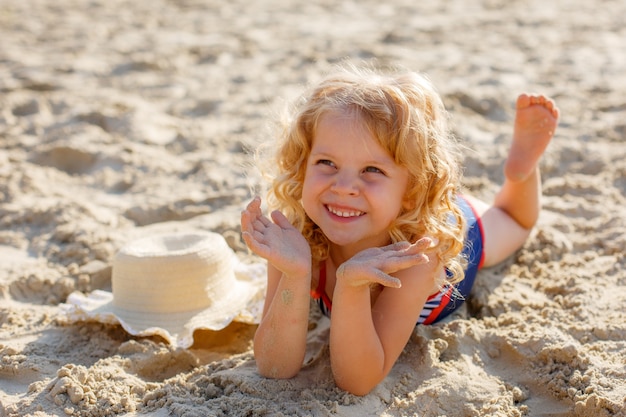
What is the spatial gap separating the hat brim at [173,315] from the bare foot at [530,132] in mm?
1181

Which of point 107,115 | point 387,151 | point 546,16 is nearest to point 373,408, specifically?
point 387,151

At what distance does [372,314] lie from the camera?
2.24m

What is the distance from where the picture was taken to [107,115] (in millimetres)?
4531

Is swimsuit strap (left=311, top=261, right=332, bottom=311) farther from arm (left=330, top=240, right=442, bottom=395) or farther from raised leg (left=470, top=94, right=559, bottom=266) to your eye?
raised leg (left=470, top=94, right=559, bottom=266)

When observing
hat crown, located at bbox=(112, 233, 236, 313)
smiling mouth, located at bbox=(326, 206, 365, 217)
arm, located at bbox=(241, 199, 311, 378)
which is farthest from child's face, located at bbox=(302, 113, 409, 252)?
hat crown, located at bbox=(112, 233, 236, 313)

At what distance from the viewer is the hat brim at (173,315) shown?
8.25ft

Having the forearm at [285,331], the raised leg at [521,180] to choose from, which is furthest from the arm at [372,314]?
the raised leg at [521,180]

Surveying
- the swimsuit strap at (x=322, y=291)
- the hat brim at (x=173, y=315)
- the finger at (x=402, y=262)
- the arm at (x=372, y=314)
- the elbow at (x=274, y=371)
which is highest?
the finger at (x=402, y=262)

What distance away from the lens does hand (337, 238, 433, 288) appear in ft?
6.53

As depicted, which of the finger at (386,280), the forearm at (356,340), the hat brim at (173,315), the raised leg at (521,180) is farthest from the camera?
the raised leg at (521,180)

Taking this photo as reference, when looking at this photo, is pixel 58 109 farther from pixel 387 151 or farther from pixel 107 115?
pixel 387 151

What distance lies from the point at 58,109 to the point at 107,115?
1.26ft

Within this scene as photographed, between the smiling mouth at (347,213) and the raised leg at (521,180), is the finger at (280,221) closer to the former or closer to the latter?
the smiling mouth at (347,213)

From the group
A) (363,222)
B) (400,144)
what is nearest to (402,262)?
(363,222)
